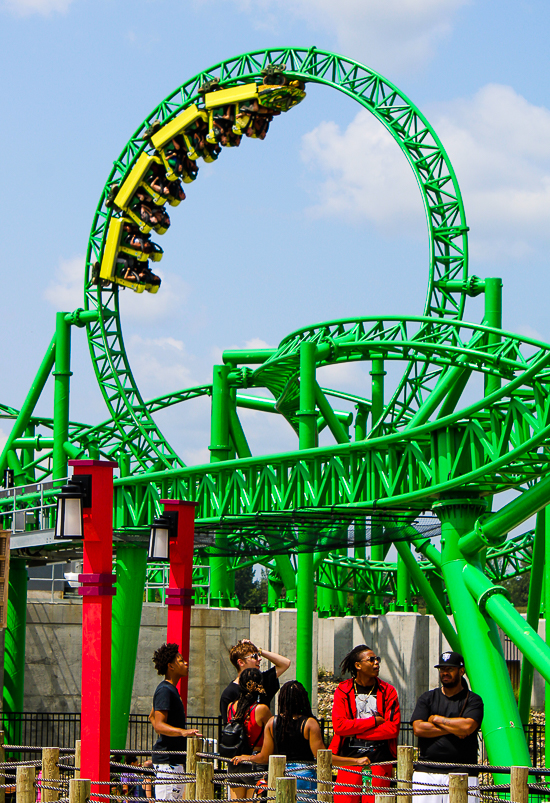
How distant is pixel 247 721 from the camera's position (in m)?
7.46

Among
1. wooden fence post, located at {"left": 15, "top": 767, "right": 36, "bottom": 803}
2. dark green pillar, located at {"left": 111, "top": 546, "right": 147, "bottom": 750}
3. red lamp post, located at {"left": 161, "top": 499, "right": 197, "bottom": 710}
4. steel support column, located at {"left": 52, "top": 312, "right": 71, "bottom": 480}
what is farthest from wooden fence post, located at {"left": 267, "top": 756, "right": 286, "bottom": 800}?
steel support column, located at {"left": 52, "top": 312, "right": 71, "bottom": 480}

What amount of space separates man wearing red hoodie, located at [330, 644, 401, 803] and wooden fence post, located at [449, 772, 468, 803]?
71cm

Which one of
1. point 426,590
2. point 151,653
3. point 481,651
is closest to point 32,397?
point 151,653

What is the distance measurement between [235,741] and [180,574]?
4.32 meters

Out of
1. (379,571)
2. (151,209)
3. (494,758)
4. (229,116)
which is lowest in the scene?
(494,758)

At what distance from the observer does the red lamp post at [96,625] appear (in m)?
8.04

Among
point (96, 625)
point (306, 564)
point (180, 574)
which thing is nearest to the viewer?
point (96, 625)

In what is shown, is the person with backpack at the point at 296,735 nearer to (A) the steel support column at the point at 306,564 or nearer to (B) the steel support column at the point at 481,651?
(B) the steel support column at the point at 481,651

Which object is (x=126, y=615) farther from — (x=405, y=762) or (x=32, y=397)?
(x=405, y=762)

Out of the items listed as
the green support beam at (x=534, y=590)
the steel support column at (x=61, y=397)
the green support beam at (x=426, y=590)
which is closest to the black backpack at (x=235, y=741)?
the green support beam at (x=534, y=590)

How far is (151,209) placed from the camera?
81.3 ft

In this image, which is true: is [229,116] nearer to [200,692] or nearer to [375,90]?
[375,90]

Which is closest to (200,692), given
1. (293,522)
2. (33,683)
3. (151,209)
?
(33,683)

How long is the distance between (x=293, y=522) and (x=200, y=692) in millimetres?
6215
